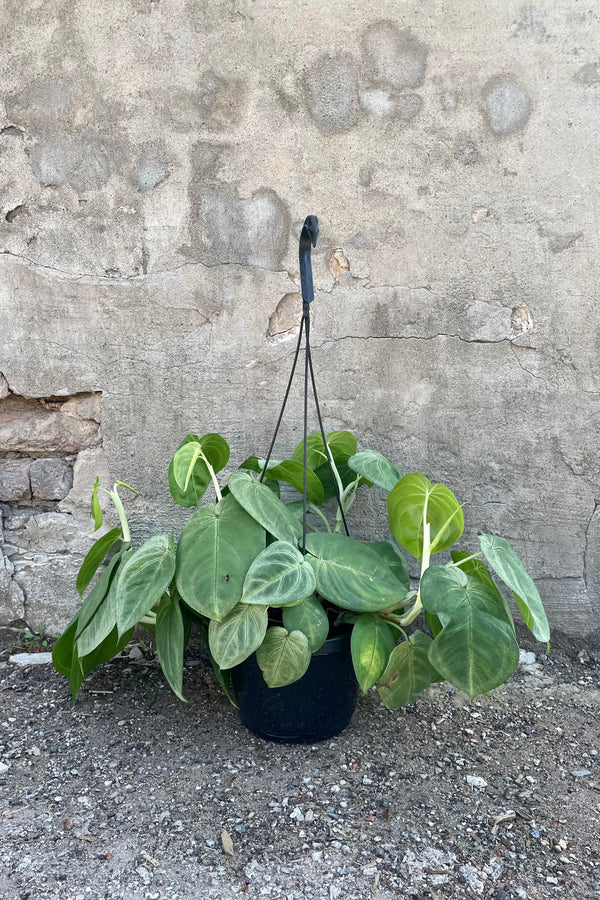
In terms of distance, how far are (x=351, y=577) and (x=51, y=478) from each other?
1019 mm

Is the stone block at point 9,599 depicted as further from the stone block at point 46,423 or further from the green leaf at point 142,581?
the green leaf at point 142,581

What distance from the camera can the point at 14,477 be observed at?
2.07 metres

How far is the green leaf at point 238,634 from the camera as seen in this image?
1432 mm

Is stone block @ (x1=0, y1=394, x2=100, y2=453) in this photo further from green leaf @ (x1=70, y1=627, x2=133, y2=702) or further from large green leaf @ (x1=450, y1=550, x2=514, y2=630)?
large green leaf @ (x1=450, y1=550, x2=514, y2=630)

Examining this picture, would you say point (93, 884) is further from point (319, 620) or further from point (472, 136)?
point (472, 136)

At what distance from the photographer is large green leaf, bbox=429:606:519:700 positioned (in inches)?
53.5

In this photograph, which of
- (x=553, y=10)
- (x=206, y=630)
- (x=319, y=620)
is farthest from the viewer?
(x=553, y=10)

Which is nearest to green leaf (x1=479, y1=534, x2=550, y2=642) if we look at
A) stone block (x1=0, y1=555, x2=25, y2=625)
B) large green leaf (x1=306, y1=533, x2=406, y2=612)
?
large green leaf (x1=306, y1=533, x2=406, y2=612)

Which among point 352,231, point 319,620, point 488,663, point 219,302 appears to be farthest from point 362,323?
point 488,663

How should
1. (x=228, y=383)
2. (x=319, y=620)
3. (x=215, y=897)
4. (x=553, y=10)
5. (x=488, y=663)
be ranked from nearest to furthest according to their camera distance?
1. (x=215, y=897)
2. (x=488, y=663)
3. (x=319, y=620)
4. (x=553, y=10)
5. (x=228, y=383)

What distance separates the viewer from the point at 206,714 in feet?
5.82

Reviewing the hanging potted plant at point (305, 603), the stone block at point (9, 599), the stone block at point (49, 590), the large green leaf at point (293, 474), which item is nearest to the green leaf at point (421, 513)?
the hanging potted plant at point (305, 603)

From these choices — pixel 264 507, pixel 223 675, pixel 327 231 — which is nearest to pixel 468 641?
pixel 264 507

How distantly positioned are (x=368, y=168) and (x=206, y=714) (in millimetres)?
1475
